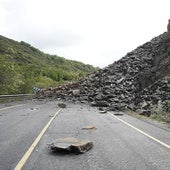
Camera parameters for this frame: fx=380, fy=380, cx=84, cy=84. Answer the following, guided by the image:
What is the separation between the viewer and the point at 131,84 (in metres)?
43.6

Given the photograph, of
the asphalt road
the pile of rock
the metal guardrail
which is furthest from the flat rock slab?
the metal guardrail

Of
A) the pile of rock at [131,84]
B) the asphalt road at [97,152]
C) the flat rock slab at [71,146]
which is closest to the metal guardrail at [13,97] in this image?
the pile of rock at [131,84]

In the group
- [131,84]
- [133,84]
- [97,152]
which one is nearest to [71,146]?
[97,152]

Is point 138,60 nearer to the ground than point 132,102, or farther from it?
farther from it

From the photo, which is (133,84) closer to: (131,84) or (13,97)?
(131,84)

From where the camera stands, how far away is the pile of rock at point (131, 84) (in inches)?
1297

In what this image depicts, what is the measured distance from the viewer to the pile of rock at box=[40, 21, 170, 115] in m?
32.9

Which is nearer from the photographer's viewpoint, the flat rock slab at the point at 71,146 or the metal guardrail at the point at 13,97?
the flat rock slab at the point at 71,146

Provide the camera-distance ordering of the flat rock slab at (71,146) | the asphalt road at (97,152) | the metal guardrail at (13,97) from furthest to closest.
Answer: the metal guardrail at (13,97)
the flat rock slab at (71,146)
the asphalt road at (97,152)

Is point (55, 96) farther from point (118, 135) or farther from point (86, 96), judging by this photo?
point (118, 135)

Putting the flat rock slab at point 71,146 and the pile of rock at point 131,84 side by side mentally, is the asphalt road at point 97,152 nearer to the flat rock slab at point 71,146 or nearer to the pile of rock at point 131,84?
the flat rock slab at point 71,146

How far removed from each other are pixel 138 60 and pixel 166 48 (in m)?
8.24

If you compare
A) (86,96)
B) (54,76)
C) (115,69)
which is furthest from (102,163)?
(54,76)

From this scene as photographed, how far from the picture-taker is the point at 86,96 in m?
42.3
